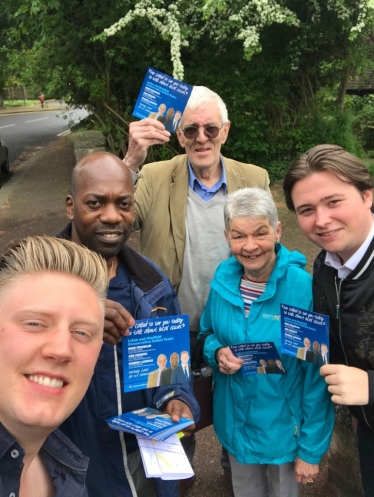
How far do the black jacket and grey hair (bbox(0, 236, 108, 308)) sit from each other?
0.99 meters

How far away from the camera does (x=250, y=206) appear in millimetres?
2367

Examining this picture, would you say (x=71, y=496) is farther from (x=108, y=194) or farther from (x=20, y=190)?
(x=20, y=190)

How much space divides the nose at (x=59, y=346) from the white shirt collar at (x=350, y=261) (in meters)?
1.16

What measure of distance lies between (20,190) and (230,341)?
33.5ft

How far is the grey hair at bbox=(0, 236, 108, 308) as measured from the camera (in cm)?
144

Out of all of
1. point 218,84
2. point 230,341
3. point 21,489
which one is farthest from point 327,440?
point 218,84

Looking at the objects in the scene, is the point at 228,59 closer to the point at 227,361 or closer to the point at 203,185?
the point at 203,185

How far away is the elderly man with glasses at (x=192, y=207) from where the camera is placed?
9.22 feet

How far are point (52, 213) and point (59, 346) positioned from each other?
28.1ft

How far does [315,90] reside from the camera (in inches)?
449

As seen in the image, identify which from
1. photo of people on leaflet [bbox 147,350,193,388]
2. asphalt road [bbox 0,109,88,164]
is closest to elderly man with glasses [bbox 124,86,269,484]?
photo of people on leaflet [bbox 147,350,193,388]

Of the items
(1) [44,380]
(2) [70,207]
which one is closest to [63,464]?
(1) [44,380]

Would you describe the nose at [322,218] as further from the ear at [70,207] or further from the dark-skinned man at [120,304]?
the ear at [70,207]

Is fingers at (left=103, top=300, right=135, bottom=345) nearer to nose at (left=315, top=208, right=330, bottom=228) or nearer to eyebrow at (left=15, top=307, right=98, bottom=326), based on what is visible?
eyebrow at (left=15, top=307, right=98, bottom=326)
